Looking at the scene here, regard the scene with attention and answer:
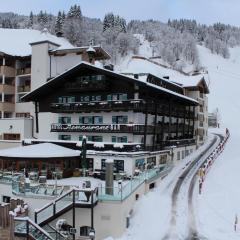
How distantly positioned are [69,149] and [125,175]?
7.94 meters

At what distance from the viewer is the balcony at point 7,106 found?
58491 millimetres

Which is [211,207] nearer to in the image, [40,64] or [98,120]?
[98,120]

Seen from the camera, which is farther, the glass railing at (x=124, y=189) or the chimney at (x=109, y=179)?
the chimney at (x=109, y=179)

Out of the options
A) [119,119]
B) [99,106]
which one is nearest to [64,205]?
[99,106]

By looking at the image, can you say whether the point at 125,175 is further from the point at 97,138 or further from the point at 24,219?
the point at 24,219

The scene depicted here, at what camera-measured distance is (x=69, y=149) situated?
→ 139 ft

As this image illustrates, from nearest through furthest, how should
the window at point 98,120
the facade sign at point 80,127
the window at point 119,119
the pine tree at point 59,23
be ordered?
the facade sign at point 80,127, the window at point 119,119, the window at point 98,120, the pine tree at point 59,23

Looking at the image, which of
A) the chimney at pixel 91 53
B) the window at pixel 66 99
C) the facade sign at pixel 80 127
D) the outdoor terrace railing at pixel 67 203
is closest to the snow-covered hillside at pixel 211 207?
the outdoor terrace railing at pixel 67 203

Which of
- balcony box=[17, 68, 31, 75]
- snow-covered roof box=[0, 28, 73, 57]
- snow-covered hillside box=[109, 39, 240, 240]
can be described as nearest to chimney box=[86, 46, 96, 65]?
snow-covered roof box=[0, 28, 73, 57]

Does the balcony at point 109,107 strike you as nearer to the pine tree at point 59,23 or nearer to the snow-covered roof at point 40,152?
the snow-covered roof at point 40,152

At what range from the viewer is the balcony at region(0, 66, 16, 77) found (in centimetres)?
5916

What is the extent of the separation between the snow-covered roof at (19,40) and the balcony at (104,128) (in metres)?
15.2

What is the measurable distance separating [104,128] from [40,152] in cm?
766

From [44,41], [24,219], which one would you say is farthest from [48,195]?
[44,41]
